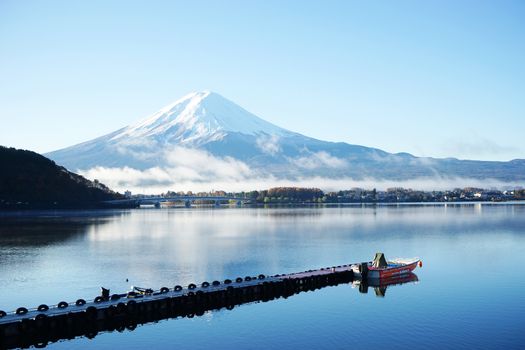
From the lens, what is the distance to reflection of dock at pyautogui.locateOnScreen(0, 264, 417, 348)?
2778 cm

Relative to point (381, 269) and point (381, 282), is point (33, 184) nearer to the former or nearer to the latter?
point (381, 269)

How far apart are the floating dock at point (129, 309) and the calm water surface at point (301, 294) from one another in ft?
3.52

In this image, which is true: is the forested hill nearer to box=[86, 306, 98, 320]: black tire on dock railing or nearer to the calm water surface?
the calm water surface

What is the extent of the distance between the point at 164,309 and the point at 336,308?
9.86 meters

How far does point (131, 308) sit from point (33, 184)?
5034 inches

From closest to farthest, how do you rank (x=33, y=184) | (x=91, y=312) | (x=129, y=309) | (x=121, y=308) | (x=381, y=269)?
(x=91, y=312) → (x=121, y=308) → (x=129, y=309) → (x=381, y=269) → (x=33, y=184)

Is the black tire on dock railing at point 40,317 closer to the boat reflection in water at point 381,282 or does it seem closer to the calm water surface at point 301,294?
the calm water surface at point 301,294

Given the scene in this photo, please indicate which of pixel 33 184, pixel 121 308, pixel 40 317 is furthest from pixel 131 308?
pixel 33 184

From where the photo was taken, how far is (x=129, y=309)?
31359 millimetres

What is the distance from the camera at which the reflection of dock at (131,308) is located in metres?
27.8

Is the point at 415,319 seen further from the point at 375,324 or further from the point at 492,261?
the point at 492,261

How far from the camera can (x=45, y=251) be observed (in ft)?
207

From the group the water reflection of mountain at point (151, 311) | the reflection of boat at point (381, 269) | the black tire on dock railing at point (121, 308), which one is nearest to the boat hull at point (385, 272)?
the reflection of boat at point (381, 269)

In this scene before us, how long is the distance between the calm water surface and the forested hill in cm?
6284
